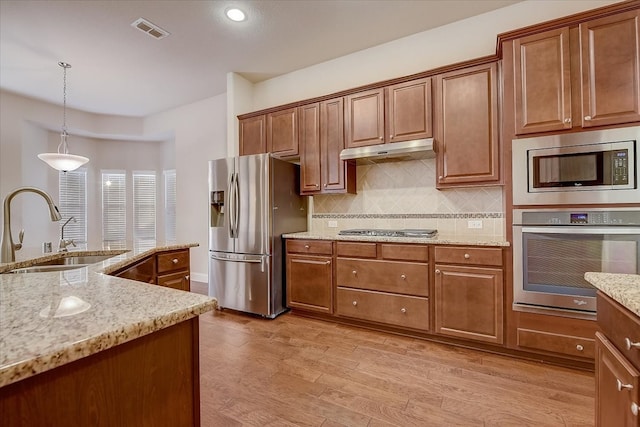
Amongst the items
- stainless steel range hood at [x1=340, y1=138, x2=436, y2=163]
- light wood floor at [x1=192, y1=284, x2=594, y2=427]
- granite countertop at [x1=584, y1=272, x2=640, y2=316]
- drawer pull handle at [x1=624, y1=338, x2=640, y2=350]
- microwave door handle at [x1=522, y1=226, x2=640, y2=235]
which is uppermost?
stainless steel range hood at [x1=340, y1=138, x2=436, y2=163]

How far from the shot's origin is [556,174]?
210cm

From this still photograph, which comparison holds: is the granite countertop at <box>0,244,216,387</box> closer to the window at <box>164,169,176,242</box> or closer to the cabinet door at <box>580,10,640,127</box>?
the cabinet door at <box>580,10,640,127</box>

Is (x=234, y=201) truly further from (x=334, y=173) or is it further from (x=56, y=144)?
(x=56, y=144)

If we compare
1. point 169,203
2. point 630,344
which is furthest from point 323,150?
point 169,203

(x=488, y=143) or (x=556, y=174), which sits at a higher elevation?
(x=488, y=143)

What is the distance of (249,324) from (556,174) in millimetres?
2950

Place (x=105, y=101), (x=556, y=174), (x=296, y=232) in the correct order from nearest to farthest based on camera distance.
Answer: (x=556, y=174) → (x=296, y=232) → (x=105, y=101)

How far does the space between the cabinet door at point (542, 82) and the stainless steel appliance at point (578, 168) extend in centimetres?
14

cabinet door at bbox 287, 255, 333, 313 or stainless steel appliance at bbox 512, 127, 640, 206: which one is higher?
stainless steel appliance at bbox 512, 127, 640, 206

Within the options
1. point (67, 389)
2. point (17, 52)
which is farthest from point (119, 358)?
point (17, 52)

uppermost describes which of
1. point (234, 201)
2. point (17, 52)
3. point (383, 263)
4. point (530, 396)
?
point (17, 52)

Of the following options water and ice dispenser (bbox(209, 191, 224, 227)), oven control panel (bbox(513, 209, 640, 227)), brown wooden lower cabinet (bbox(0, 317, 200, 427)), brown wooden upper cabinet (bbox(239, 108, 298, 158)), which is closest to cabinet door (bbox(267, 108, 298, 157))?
brown wooden upper cabinet (bbox(239, 108, 298, 158))

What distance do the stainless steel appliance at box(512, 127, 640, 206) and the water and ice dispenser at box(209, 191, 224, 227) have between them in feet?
9.51

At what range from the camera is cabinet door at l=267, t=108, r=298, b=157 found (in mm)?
3484
